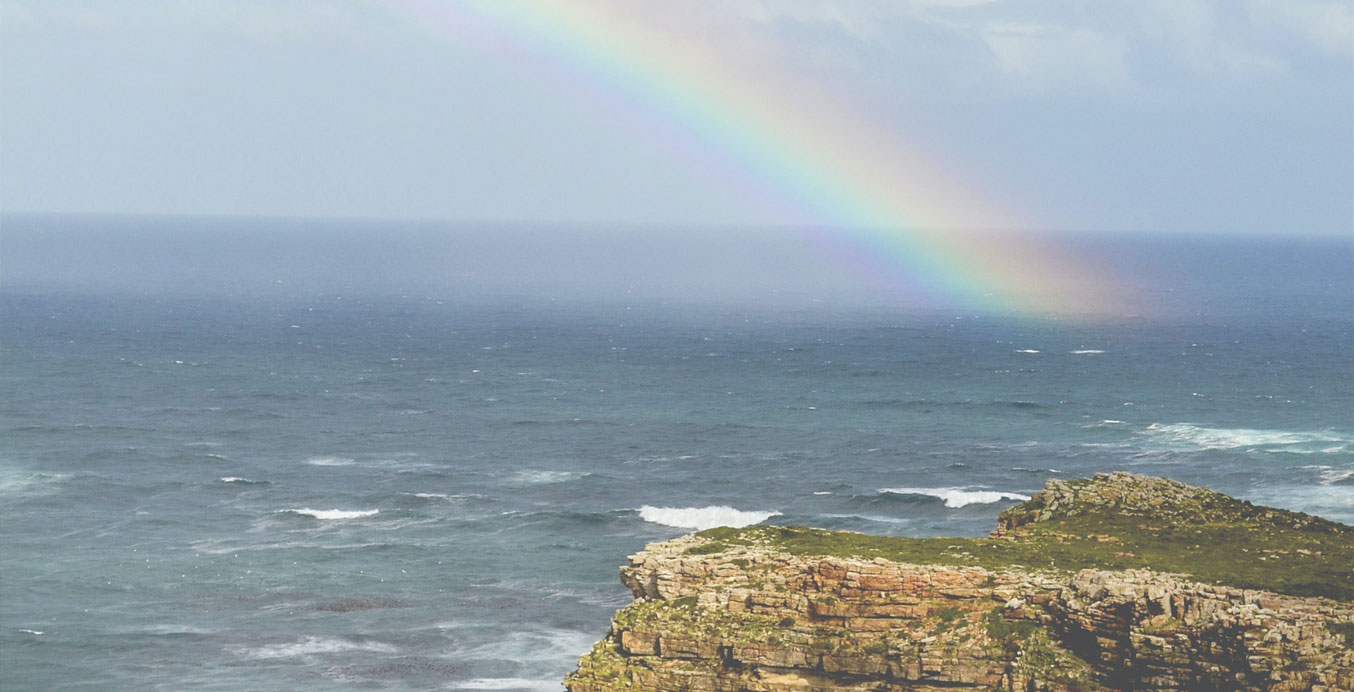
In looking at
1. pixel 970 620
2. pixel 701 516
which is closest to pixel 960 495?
pixel 701 516

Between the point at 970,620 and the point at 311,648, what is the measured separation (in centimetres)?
4149

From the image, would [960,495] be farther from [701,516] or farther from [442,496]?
[442,496]

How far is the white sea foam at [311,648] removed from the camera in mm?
73500

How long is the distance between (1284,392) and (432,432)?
90308 mm

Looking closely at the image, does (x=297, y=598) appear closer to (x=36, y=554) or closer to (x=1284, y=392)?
(x=36, y=554)

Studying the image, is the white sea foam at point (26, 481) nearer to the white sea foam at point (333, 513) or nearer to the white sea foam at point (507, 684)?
the white sea foam at point (333, 513)

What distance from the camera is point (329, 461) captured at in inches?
4840

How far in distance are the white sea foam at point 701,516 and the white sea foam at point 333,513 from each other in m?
18.7

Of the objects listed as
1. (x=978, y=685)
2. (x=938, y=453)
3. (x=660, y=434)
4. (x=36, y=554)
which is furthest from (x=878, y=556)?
(x=660, y=434)

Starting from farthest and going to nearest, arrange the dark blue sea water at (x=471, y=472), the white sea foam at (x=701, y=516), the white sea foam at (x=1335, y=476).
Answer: the white sea foam at (x=1335, y=476)
the white sea foam at (x=701, y=516)
the dark blue sea water at (x=471, y=472)

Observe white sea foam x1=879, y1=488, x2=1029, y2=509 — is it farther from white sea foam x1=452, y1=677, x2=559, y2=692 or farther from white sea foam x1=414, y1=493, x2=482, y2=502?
white sea foam x1=452, y1=677, x2=559, y2=692

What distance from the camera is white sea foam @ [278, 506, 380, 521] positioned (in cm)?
10225

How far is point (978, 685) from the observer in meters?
41.7

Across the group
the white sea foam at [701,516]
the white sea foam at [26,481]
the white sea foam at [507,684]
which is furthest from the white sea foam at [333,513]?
the white sea foam at [507,684]
